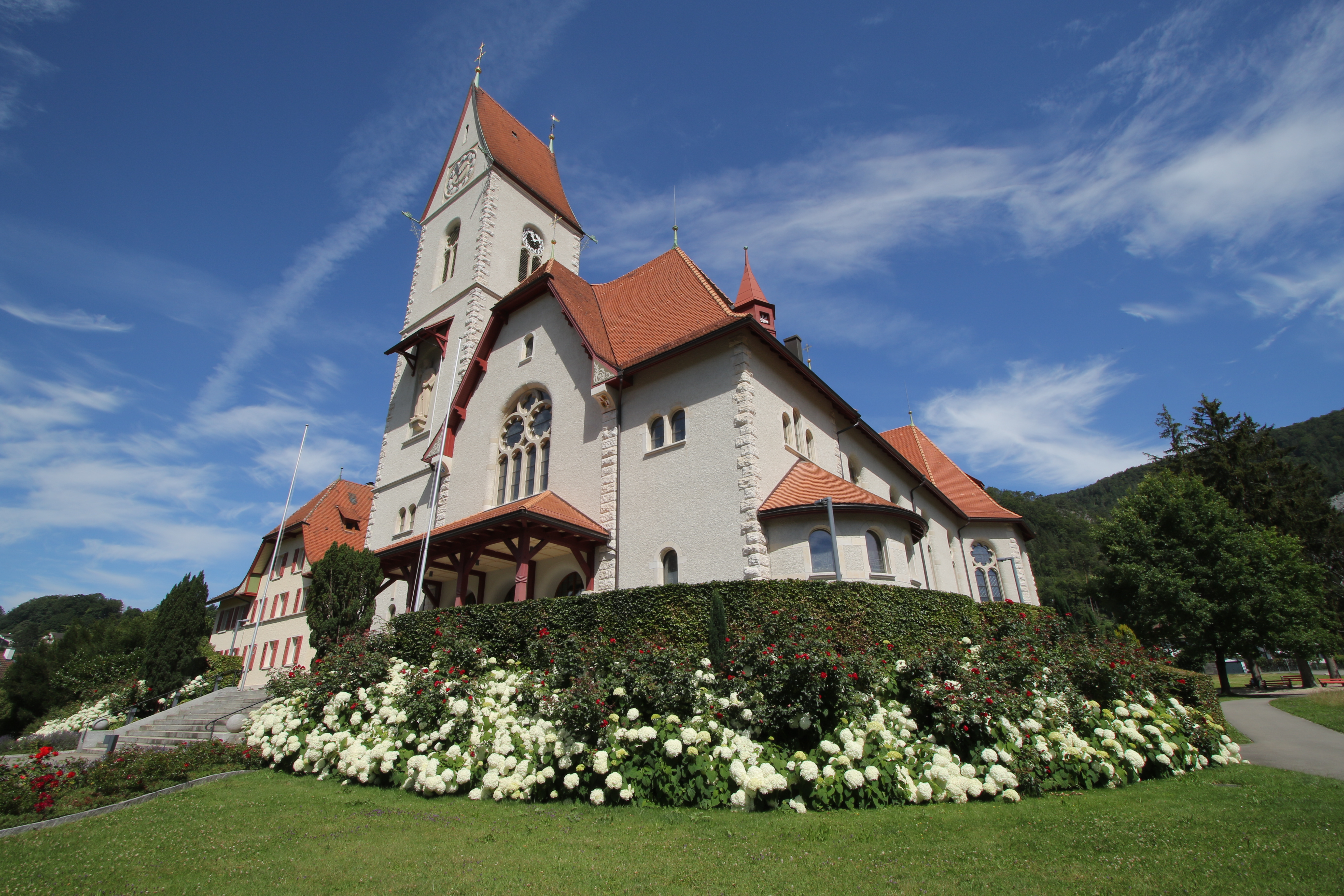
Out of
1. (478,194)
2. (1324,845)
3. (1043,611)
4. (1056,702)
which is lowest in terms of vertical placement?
(1324,845)

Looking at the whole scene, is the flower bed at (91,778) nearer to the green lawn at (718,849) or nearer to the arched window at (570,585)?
the green lawn at (718,849)

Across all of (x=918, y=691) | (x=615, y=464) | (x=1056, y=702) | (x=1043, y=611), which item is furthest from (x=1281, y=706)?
(x=615, y=464)

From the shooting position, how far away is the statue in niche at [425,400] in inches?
1009

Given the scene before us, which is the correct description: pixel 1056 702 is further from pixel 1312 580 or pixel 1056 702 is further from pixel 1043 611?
pixel 1312 580

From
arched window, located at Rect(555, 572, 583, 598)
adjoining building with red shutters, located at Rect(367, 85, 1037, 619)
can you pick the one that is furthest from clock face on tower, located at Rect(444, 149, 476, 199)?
arched window, located at Rect(555, 572, 583, 598)

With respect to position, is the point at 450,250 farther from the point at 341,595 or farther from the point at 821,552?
the point at 821,552

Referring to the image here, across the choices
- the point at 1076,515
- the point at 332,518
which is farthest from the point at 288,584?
the point at 1076,515

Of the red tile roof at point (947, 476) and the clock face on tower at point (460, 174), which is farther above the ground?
the clock face on tower at point (460, 174)

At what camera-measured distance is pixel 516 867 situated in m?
5.52

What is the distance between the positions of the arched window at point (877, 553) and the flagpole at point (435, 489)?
10921 millimetres

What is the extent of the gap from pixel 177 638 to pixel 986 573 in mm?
33577

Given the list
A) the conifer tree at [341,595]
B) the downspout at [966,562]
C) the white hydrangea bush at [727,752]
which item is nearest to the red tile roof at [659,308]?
the conifer tree at [341,595]

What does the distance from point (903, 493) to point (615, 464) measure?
14.2m

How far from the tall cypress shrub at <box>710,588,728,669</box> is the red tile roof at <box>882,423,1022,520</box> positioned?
2018 centimetres
